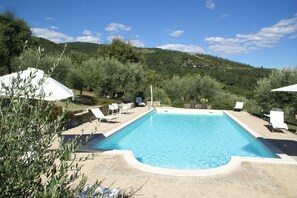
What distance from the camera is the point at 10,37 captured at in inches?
1112

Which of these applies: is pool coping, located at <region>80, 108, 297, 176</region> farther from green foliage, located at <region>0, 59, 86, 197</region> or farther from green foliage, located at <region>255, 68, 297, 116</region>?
green foliage, located at <region>255, 68, 297, 116</region>

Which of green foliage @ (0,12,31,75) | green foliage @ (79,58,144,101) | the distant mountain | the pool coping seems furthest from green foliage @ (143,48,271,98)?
the pool coping

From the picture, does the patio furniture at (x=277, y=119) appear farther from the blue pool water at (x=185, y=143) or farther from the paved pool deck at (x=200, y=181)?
the paved pool deck at (x=200, y=181)

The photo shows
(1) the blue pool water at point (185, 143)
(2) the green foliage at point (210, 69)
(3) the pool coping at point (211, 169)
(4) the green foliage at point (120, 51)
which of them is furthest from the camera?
(2) the green foliage at point (210, 69)

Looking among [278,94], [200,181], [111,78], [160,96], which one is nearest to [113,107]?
[111,78]

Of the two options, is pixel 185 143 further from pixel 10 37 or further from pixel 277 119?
pixel 10 37

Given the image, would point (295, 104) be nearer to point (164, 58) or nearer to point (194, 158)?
point (194, 158)

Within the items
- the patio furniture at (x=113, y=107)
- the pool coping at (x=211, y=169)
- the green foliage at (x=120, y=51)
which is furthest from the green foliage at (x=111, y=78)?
the pool coping at (x=211, y=169)

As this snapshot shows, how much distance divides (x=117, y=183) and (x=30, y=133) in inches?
178

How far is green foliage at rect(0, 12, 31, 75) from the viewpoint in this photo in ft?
87.4

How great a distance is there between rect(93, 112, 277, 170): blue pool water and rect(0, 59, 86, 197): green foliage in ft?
24.8

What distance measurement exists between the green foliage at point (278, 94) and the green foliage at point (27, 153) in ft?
62.0

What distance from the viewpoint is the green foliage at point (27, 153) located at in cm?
221

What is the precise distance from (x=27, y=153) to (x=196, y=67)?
58.6 meters
